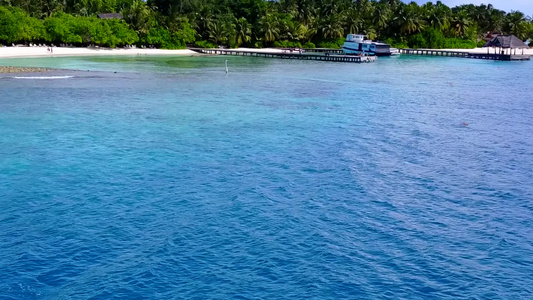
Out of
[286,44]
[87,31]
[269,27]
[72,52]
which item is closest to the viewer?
[72,52]

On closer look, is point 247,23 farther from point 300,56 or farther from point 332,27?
point 300,56

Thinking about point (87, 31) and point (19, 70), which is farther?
point (87, 31)

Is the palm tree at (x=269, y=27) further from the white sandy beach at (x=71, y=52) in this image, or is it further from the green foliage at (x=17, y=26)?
the green foliage at (x=17, y=26)

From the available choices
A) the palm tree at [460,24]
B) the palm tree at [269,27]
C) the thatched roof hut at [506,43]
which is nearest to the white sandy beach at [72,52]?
the palm tree at [269,27]

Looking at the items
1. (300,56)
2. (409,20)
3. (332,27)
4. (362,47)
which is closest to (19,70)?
(300,56)

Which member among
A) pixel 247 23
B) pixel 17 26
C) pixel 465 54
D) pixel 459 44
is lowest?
pixel 465 54

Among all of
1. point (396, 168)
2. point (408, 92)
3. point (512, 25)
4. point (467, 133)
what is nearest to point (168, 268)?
point (396, 168)
